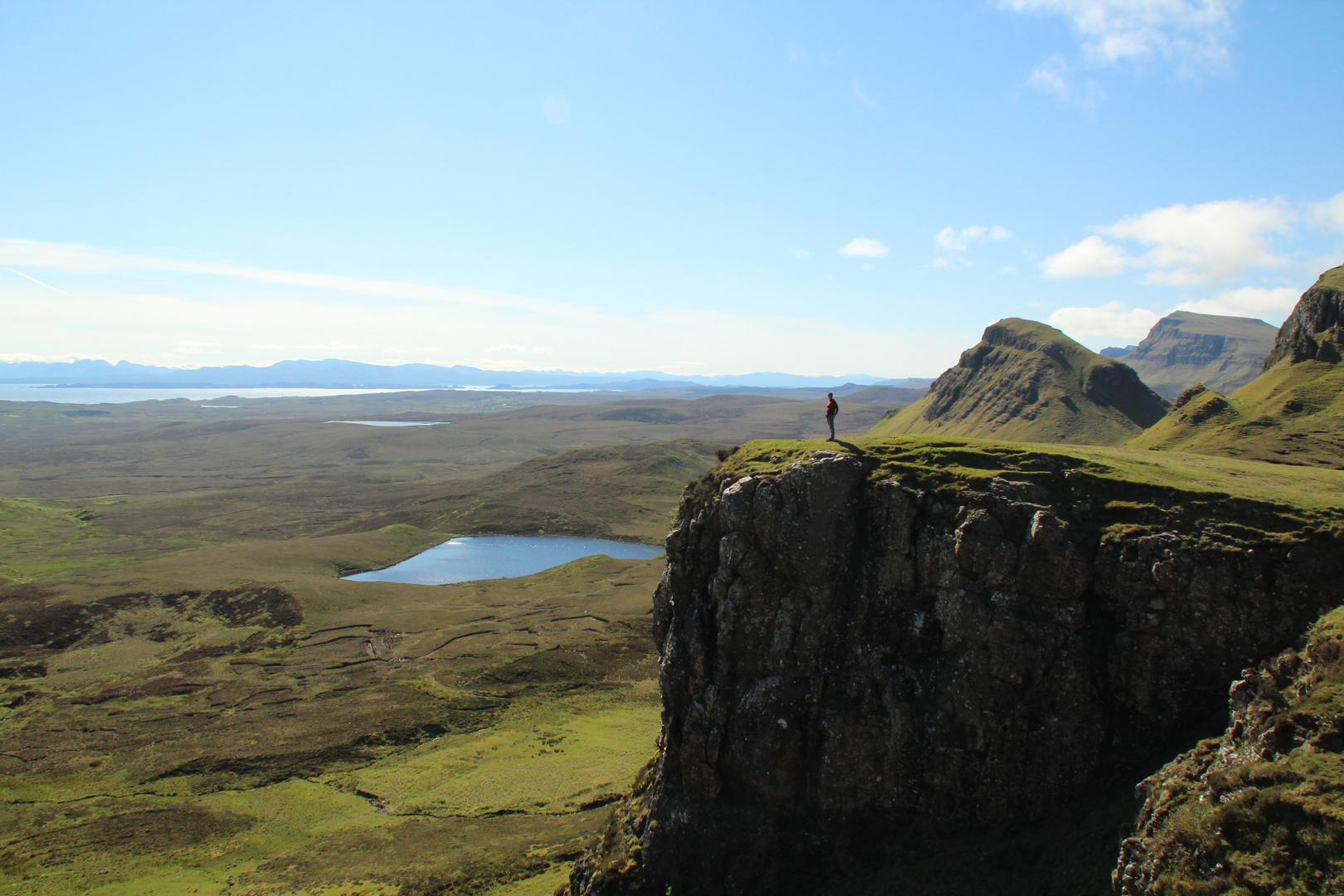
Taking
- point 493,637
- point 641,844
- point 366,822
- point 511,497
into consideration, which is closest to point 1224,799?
point 641,844

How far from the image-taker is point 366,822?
157ft

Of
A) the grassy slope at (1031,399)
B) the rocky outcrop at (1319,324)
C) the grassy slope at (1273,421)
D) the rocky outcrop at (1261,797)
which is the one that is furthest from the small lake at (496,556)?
the rocky outcrop at (1261,797)

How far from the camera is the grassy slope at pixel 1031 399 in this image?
5404 inches

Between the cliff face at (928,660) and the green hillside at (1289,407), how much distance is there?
3290 cm

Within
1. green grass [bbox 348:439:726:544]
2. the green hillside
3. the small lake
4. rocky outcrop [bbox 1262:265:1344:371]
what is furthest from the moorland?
rocky outcrop [bbox 1262:265:1344:371]

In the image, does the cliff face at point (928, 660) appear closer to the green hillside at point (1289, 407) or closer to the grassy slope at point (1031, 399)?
the green hillside at point (1289, 407)

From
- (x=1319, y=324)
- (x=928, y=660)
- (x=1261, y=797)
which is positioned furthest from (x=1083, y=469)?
(x=1319, y=324)

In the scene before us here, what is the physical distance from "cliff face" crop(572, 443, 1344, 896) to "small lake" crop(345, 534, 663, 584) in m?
97.7

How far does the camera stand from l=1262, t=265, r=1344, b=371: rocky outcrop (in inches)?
2451

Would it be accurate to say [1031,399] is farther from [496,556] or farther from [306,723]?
[306,723]

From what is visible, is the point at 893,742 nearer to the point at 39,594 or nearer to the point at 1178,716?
the point at 1178,716

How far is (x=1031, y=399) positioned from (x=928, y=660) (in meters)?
146

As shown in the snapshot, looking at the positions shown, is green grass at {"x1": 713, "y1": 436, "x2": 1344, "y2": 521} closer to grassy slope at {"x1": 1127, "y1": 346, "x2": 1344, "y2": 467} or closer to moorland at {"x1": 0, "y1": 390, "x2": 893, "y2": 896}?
grassy slope at {"x1": 1127, "y1": 346, "x2": 1344, "y2": 467}

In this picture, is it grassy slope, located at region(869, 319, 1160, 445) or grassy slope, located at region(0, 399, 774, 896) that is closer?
grassy slope, located at region(0, 399, 774, 896)
